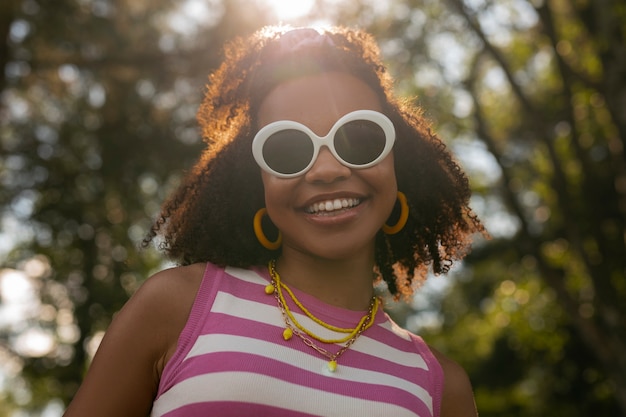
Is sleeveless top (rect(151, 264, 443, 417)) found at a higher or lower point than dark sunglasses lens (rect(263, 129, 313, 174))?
lower

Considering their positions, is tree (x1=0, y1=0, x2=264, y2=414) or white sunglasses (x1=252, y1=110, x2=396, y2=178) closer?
white sunglasses (x1=252, y1=110, x2=396, y2=178)

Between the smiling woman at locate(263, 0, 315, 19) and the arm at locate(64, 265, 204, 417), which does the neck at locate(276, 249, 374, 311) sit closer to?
the arm at locate(64, 265, 204, 417)

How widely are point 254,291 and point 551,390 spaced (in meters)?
14.7

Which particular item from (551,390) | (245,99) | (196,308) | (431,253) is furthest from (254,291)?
(551,390)

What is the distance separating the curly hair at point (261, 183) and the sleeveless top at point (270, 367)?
240mm

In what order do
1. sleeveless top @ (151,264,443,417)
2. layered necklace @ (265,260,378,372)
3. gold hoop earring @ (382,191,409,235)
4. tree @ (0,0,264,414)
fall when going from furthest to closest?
tree @ (0,0,264,414)
gold hoop earring @ (382,191,409,235)
layered necklace @ (265,260,378,372)
sleeveless top @ (151,264,443,417)

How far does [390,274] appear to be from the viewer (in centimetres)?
274

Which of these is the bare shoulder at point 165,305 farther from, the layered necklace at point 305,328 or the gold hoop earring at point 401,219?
the gold hoop earring at point 401,219

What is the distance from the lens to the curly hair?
235cm

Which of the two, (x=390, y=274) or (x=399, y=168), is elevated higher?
(x=399, y=168)

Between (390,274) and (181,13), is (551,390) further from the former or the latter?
(390,274)

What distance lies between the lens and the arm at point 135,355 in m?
1.91

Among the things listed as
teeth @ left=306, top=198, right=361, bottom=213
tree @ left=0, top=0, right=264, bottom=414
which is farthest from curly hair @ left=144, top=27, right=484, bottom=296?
tree @ left=0, top=0, right=264, bottom=414

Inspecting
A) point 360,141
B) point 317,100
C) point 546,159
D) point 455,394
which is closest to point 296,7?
point 546,159
